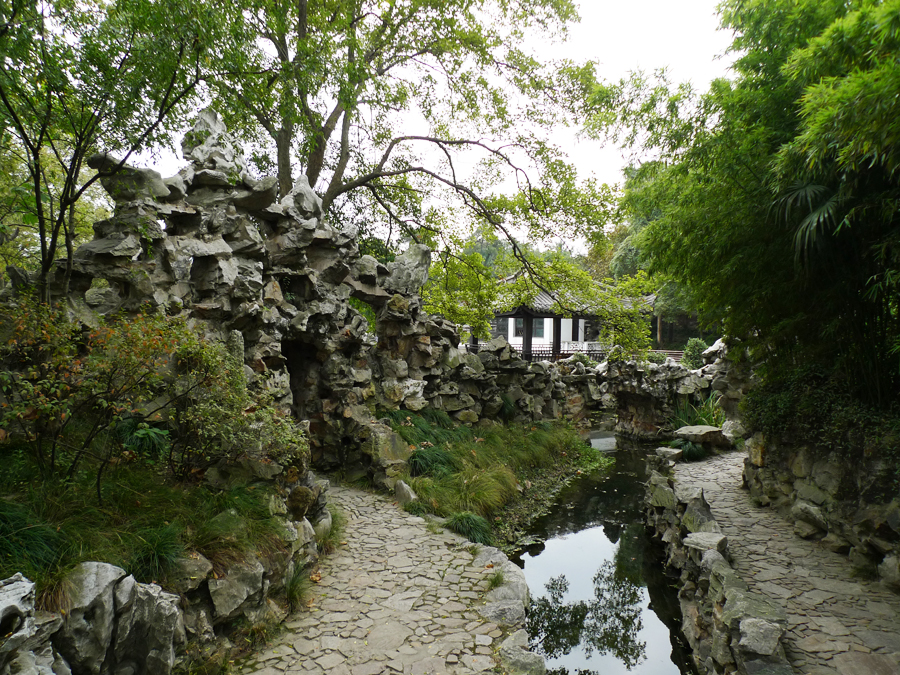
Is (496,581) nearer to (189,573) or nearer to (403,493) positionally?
(403,493)

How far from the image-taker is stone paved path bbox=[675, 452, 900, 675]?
3680mm

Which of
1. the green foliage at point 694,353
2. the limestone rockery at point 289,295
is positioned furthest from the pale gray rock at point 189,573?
the green foliage at point 694,353

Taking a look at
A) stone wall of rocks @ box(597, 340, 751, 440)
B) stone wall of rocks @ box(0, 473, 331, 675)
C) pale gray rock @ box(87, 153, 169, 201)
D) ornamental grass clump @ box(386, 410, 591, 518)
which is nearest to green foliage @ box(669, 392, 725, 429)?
stone wall of rocks @ box(597, 340, 751, 440)

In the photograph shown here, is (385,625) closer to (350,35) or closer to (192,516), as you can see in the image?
(192,516)

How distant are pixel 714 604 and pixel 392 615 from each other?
294 cm

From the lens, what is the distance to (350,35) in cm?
752

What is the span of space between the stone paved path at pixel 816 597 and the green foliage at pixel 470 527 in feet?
9.33

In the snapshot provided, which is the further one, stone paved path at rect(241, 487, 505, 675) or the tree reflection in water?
the tree reflection in water

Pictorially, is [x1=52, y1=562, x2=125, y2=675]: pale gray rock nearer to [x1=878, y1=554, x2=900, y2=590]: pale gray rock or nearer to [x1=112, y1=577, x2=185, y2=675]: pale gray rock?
[x1=112, y1=577, x2=185, y2=675]: pale gray rock

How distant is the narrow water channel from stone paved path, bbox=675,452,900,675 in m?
1.20

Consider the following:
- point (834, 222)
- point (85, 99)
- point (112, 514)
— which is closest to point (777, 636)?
point (834, 222)

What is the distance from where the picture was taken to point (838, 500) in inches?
210

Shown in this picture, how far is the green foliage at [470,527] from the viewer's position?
6309 millimetres

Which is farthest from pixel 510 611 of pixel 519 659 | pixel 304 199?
pixel 304 199
